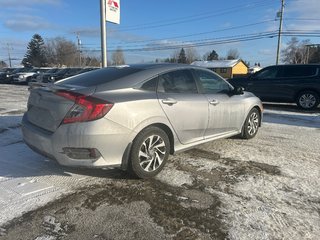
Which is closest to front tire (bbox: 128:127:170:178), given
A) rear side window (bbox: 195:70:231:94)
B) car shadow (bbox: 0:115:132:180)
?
car shadow (bbox: 0:115:132:180)

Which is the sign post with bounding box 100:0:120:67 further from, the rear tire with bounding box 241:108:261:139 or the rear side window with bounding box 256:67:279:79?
the rear tire with bounding box 241:108:261:139

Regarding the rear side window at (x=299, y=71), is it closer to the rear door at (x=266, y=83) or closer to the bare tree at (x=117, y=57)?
the rear door at (x=266, y=83)

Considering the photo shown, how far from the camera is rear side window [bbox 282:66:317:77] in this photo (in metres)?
11.4

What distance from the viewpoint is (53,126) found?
151 inches

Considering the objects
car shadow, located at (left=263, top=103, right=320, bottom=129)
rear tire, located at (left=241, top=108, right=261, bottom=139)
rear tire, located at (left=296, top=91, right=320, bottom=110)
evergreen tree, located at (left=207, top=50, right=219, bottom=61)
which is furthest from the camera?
evergreen tree, located at (left=207, top=50, right=219, bottom=61)

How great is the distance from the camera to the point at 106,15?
1321cm

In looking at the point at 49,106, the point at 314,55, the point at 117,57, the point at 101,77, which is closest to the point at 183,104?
the point at 101,77

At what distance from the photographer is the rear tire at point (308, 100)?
11156mm

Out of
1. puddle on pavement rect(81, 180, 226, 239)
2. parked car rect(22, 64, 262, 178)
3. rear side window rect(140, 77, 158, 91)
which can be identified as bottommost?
puddle on pavement rect(81, 180, 226, 239)

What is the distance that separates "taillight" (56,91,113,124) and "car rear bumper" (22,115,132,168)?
69 millimetres

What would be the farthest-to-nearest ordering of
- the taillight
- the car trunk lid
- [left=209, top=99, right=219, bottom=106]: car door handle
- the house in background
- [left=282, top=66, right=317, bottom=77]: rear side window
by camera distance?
the house in background → [left=282, top=66, right=317, bottom=77]: rear side window → [left=209, top=99, right=219, bottom=106]: car door handle → the car trunk lid → the taillight

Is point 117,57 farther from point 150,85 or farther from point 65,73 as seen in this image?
point 150,85

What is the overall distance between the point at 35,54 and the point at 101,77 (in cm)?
11193

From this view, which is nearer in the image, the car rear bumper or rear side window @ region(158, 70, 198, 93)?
the car rear bumper
